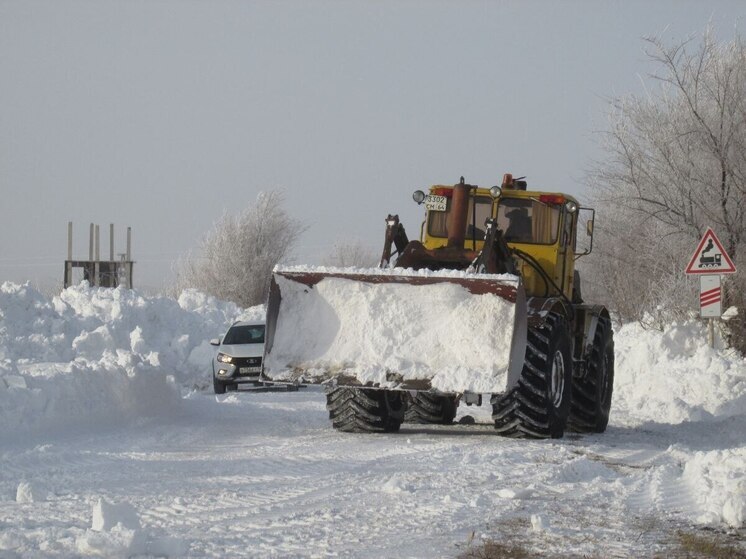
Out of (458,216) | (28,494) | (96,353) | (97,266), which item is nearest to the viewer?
(28,494)

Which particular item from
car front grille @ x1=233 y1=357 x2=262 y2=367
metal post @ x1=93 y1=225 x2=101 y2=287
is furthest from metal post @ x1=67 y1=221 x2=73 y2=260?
car front grille @ x1=233 y1=357 x2=262 y2=367

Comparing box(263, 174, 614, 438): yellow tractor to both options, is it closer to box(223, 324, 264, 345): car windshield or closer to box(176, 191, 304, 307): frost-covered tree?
box(223, 324, 264, 345): car windshield

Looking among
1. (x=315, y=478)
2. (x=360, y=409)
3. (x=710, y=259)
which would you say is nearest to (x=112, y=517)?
(x=315, y=478)

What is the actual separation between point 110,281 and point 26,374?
37.8 meters

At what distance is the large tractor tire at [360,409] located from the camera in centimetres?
1271

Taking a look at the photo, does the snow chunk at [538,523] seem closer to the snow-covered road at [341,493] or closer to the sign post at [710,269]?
the snow-covered road at [341,493]

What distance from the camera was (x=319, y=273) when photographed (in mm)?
11961

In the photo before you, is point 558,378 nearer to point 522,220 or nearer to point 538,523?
point 522,220

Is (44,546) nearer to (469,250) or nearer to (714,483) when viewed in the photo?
(714,483)

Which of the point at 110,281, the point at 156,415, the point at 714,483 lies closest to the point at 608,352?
the point at 156,415

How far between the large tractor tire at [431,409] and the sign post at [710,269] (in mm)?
5742

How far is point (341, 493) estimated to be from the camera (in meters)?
8.30

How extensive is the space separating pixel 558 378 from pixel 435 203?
2.56 meters

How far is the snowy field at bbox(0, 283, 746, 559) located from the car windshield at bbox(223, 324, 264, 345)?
5.44 meters
